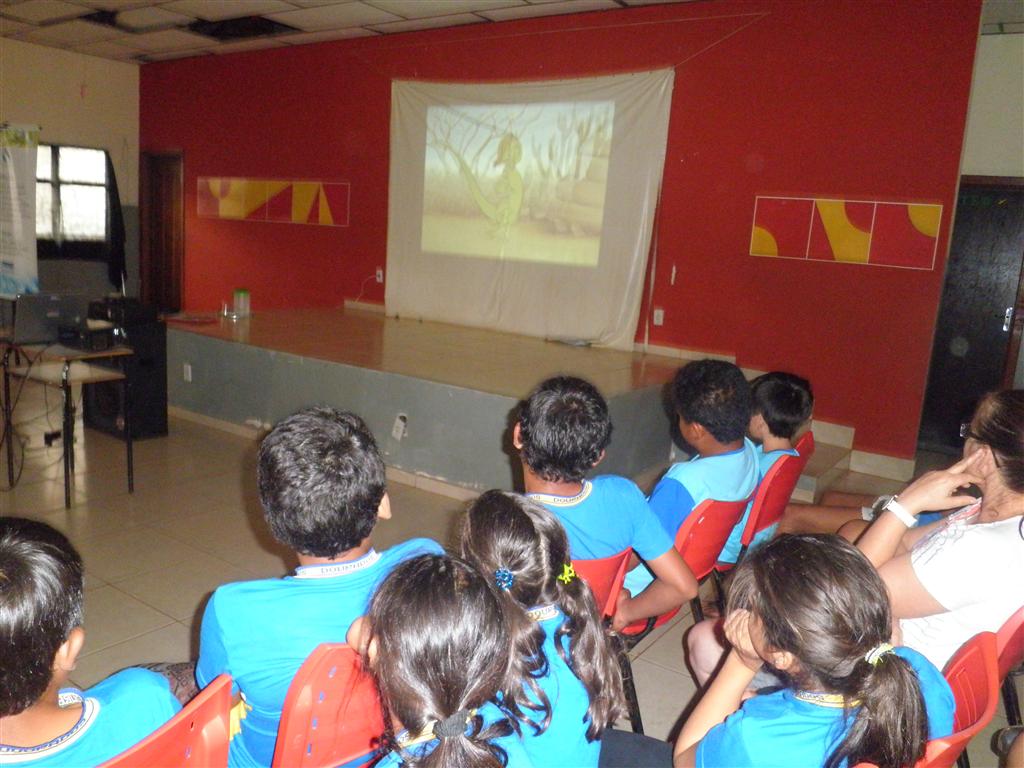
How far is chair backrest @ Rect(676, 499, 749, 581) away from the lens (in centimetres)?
174

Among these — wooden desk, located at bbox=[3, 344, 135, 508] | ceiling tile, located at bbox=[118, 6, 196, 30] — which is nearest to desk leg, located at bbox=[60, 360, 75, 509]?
wooden desk, located at bbox=[3, 344, 135, 508]

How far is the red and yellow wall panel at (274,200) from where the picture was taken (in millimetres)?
6781

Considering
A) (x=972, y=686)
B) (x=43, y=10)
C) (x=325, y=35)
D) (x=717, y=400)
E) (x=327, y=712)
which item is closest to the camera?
(x=327, y=712)

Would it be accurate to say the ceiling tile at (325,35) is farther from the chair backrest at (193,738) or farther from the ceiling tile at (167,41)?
the chair backrest at (193,738)

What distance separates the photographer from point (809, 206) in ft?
15.1

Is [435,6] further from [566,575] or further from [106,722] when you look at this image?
[106,722]

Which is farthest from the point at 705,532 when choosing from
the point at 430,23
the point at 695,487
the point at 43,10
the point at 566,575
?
the point at 43,10

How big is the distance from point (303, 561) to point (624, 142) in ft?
15.0

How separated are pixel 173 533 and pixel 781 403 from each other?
8.26 feet

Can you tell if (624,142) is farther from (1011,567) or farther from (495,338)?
(1011,567)

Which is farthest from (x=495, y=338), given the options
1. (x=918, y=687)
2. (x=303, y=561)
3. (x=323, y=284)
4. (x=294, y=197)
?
(x=918, y=687)

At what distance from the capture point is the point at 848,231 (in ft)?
14.8

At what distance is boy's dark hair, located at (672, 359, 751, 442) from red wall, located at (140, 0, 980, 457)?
2984 millimetres

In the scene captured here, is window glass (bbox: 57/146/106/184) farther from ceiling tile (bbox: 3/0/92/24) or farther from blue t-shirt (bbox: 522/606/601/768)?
blue t-shirt (bbox: 522/606/601/768)
